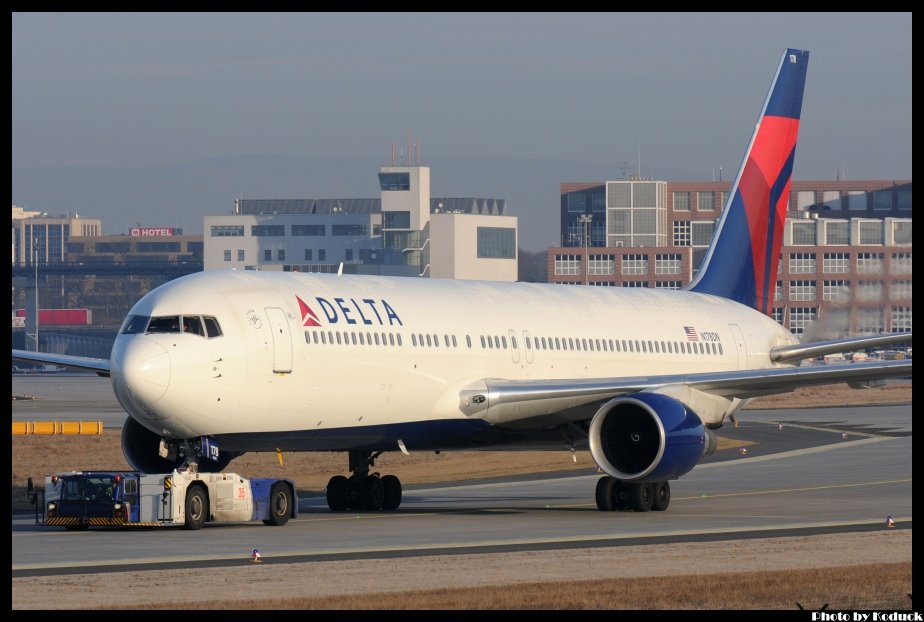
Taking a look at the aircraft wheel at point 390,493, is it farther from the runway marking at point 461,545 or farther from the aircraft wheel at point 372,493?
the runway marking at point 461,545

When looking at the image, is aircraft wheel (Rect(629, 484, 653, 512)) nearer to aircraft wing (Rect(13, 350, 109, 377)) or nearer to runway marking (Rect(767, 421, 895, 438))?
aircraft wing (Rect(13, 350, 109, 377))

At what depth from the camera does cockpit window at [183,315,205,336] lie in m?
Answer: 30.8

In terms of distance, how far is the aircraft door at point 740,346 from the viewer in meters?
45.4

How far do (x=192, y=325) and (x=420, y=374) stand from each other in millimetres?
5717

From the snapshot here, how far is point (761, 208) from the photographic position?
161 feet

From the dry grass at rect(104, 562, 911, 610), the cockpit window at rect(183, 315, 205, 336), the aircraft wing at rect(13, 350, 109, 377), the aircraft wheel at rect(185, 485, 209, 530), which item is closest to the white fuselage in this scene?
the cockpit window at rect(183, 315, 205, 336)

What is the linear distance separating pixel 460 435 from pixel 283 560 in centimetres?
1123

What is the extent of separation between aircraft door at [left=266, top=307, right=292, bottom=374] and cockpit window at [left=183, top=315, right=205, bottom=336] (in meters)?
1.44

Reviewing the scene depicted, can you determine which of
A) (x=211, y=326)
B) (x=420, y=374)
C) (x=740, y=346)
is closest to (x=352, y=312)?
(x=420, y=374)

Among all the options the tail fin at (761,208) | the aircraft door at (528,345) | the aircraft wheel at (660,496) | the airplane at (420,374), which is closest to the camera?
the airplane at (420,374)

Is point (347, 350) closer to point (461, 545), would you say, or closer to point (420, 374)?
point (420, 374)

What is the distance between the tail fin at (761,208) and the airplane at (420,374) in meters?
4.24

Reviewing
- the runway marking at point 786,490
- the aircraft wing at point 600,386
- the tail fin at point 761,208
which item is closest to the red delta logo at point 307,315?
the aircraft wing at point 600,386
